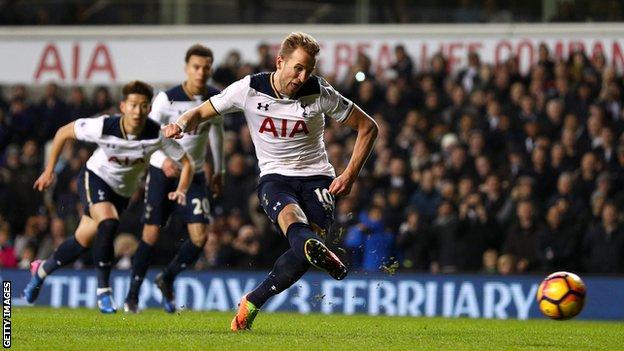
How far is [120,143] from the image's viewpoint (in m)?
13.7

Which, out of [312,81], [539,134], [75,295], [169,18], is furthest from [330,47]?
[312,81]

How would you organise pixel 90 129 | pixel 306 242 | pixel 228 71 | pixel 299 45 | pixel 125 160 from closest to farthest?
pixel 306 242, pixel 299 45, pixel 90 129, pixel 125 160, pixel 228 71

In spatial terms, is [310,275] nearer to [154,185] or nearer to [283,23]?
[154,185]

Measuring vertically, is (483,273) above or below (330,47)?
below

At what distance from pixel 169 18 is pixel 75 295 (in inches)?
299

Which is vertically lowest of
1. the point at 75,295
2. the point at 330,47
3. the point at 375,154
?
the point at 75,295

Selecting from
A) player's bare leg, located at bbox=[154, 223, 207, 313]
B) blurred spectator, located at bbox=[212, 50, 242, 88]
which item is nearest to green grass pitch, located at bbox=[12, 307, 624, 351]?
player's bare leg, located at bbox=[154, 223, 207, 313]

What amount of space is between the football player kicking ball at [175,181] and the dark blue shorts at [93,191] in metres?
0.47

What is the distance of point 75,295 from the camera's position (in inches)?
760

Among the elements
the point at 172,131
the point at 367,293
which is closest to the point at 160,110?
the point at 172,131

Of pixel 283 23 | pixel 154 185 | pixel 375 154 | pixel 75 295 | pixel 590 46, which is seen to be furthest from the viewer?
pixel 283 23

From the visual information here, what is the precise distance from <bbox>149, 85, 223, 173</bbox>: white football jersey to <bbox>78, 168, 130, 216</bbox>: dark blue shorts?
633 mm

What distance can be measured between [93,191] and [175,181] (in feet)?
3.15

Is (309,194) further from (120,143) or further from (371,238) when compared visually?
(371,238)
